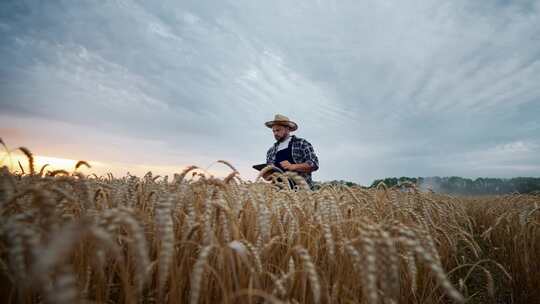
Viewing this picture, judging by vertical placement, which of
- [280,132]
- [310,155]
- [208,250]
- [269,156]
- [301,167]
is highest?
[280,132]

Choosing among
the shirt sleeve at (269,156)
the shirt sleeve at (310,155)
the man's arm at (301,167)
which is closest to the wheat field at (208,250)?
the man's arm at (301,167)

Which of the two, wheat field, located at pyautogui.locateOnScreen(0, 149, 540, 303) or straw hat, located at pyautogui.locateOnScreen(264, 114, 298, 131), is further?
straw hat, located at pyautogui.locateOnScreen(264, 114, 298, 131)

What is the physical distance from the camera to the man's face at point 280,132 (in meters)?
7.46

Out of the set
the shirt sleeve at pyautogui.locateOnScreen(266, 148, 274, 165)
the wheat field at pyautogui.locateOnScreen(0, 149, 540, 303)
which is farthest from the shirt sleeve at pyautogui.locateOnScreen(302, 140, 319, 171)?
the wheat field at pyautogui.locateOnScreen(0, 149, 540, 303)

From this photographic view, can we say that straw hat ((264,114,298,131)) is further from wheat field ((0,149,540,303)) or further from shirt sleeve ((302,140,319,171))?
wheat field ((0,149,540,303))

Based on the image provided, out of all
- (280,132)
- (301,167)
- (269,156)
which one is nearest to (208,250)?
(301,167)

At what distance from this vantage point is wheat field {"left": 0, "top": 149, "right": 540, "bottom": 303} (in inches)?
33.2

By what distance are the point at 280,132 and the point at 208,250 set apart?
6614 millimetres

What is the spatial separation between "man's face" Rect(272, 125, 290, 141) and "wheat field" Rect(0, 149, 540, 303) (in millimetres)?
4387

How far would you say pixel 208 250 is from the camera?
0.91 metres

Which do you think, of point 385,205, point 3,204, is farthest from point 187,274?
point 385,205

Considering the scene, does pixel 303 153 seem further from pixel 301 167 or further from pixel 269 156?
pixel 269 156

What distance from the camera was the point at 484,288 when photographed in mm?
3316

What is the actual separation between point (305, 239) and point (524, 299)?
2.67 m
